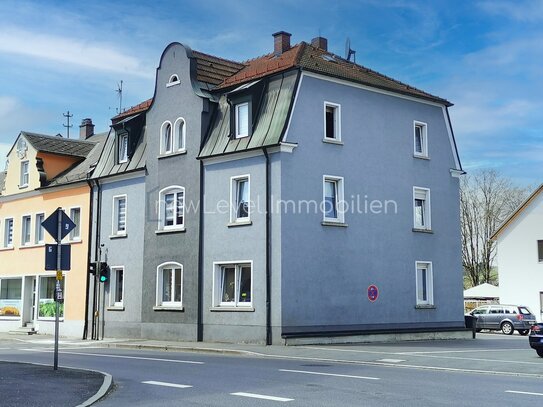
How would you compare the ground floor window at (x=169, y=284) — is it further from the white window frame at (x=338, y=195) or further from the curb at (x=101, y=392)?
the curb at (x=101, y=392)

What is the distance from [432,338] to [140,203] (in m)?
13.4

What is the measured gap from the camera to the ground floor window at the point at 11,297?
3859 cm

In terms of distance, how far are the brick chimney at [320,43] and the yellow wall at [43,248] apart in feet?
41.3

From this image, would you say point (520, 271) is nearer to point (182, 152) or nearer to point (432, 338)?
point (432, 338)

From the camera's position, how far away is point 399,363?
18.8m

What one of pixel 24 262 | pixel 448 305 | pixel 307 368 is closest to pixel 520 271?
pixel 448 305

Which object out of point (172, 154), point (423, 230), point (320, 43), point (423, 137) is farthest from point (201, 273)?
point (320, 43)

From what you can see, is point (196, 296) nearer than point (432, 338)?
Yes

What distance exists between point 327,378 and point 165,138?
17712 mm

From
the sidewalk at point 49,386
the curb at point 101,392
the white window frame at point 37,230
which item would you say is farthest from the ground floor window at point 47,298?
the curb at point 101,392

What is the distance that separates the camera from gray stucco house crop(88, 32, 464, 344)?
25656 mm

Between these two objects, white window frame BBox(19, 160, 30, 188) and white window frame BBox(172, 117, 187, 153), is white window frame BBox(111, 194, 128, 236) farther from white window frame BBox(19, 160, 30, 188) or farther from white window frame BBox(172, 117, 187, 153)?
white window frame BBox(19, 160, 30, 188)

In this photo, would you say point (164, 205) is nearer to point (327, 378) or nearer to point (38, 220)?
point (38, 220)

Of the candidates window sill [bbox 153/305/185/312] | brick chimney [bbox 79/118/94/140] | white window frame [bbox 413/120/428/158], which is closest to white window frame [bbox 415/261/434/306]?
white window frame [bbox 413/120/428/158]
